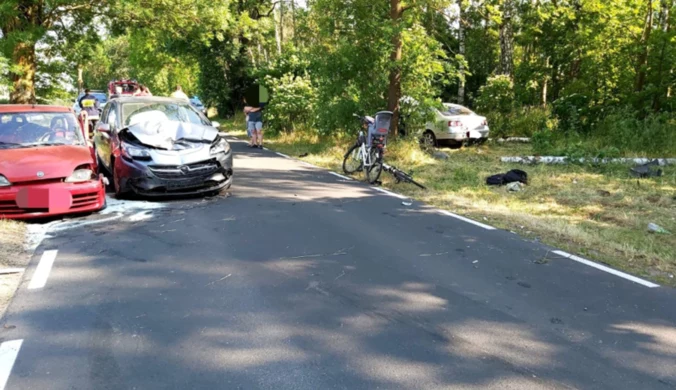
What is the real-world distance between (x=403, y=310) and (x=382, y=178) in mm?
7061

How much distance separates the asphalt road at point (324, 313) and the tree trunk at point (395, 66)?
7.78m

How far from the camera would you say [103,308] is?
14.3 ft

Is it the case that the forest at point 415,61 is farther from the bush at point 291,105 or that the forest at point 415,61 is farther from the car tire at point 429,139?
the car tire at point 429,139

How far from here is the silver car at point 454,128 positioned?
16375 millimetres

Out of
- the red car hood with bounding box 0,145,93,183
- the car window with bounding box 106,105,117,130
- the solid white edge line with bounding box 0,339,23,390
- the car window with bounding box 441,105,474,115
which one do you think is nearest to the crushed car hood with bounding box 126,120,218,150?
the car window with bounding box 106,105,117,130

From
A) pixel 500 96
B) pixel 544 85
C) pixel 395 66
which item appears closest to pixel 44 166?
pixel 395 66

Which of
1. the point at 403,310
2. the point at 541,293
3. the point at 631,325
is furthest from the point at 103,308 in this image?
the point at 631,325

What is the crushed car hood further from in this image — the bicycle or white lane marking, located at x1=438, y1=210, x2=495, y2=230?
white lane marking, located at x1=438, y1=210, x2=495, y2=230

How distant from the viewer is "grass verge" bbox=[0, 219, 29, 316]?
15.4 ft

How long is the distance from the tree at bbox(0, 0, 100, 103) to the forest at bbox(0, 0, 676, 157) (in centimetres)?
4

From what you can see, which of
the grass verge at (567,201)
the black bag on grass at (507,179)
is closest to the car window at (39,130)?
Result: the grass verge at (567,201)

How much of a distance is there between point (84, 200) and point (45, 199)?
499mm

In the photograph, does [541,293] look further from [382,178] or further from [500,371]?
[382,178]

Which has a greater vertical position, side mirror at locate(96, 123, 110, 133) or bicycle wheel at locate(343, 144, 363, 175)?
side mirror at locate(96, 123, 110, 133)
